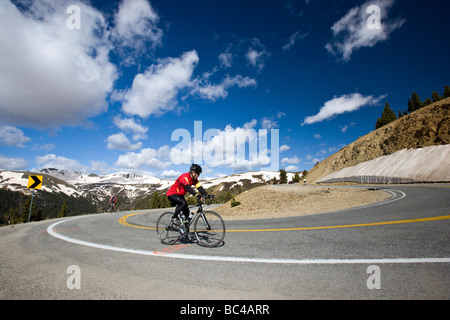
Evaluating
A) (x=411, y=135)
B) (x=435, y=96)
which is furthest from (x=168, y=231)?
(x=435, y=96)

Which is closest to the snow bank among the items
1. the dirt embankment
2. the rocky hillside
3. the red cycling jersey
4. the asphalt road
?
the rocky hillside

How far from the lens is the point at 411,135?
4312cm

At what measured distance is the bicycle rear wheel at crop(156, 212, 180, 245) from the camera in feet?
19.6

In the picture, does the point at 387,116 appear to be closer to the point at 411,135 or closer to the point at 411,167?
the point at 411,135

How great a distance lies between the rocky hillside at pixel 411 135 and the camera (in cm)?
3791

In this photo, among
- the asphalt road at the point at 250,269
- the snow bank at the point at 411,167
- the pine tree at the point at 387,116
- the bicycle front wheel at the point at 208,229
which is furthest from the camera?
the pine tree at the point at 387,116

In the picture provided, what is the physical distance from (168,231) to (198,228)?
111 centimetres

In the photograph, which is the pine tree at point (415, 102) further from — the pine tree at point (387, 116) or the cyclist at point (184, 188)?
the cyclist at point (184, 188)

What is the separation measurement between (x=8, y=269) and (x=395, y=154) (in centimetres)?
5682

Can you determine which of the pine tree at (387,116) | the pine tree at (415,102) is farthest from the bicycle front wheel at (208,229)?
the pine tree at (415,102)

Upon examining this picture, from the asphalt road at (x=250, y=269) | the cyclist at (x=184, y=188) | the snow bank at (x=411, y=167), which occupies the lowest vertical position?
the asphalt road at (x=250, y=269)

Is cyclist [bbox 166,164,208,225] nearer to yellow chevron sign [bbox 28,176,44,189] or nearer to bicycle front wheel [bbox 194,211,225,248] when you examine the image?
bicycle front wheel [bbox 194,211,225,248]
